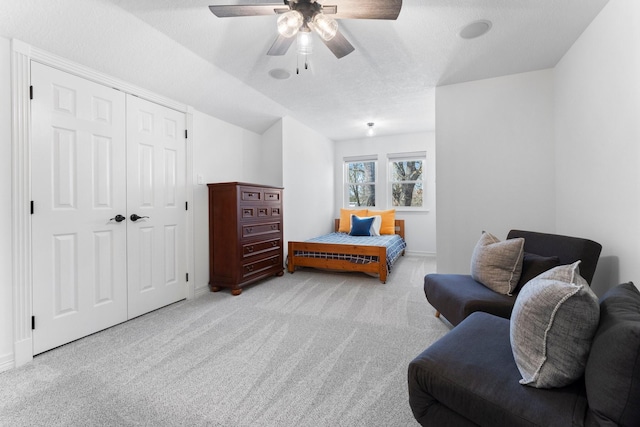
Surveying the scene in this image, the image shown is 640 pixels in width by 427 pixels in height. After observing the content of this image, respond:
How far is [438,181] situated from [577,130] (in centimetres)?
120

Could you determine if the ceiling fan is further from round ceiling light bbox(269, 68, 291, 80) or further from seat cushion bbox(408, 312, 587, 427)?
seat cushion bbox(408, 312, 587, 427)

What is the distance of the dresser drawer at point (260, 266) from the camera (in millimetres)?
3176

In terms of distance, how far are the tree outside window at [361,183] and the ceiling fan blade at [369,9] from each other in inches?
161

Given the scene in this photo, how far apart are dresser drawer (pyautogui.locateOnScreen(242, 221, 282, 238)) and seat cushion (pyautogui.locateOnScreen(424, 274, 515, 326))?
6.63 feet

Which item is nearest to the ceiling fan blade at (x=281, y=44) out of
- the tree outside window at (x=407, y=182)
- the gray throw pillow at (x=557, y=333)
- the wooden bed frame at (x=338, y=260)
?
the gray throw pillow at (x=557, y=333)

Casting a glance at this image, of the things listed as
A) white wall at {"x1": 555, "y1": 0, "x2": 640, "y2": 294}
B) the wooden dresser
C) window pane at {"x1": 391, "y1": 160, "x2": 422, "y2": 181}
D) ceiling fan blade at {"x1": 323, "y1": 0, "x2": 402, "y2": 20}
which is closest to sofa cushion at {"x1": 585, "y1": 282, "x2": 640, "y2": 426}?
white wall at {"x1": 555, "y1": 0, "x2": 640, "y2": 294}

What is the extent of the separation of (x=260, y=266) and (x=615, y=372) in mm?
3094

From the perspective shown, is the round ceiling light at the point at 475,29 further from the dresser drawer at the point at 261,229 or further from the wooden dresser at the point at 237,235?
the dresser drawer at the point at 261,229

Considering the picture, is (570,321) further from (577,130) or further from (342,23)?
(342,23)

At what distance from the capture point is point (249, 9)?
61.7 inches

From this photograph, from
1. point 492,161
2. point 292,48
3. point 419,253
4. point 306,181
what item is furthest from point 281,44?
point 419,253

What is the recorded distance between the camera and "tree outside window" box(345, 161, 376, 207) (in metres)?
5.65

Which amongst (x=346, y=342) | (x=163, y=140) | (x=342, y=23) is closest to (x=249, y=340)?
(x=346, y=342)

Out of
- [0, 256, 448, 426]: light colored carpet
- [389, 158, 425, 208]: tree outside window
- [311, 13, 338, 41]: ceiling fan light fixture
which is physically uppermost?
[311, 13, 338, 41]: ceiling fan light fixture
